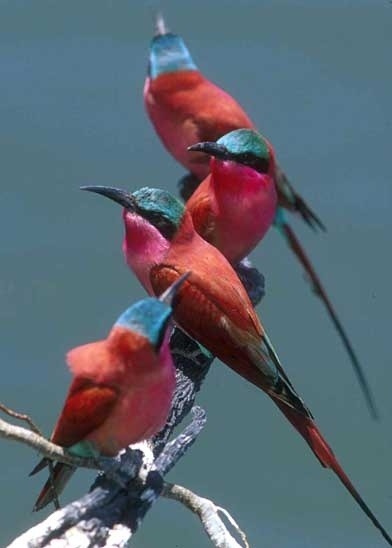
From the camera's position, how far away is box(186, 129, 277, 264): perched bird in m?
2.85

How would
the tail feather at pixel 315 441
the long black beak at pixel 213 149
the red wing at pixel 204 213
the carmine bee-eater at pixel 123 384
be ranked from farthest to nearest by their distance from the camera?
the red wing at pixel 204 213 < the long black beak at pixel 213 149 < the tail feather at pixel 315 441 < the carmine bee-eater at pixel 123 384

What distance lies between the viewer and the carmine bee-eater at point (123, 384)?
2270mm

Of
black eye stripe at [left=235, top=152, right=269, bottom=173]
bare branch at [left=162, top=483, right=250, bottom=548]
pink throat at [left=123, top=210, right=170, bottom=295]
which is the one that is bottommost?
bare branch at [left=162, top=483, right=250, bottom=548]

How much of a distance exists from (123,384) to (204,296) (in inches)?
16.6

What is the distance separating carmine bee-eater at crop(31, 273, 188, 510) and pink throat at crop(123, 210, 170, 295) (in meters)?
0.39

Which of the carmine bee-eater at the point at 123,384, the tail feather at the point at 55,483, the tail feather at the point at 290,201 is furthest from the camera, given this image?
the tail feather at the point at 290,201

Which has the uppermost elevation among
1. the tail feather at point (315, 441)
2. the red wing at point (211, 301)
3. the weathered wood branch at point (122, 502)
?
the red wing at point (211, 301)

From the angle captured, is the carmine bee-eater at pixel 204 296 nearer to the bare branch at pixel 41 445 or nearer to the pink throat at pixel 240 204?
the pink throat at pixel 240 204

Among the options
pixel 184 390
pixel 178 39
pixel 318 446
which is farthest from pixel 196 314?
pixel 178 39

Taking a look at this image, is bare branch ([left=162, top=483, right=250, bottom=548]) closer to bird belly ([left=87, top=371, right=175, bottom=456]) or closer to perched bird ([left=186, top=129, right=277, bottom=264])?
bird belly ([left=87, top=371, right=175, bottom=456])

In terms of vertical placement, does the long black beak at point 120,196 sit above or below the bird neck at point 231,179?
above

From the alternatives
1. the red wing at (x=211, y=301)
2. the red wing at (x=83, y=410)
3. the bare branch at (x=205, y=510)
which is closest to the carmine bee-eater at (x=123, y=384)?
the red wing at (x=83, y=410)

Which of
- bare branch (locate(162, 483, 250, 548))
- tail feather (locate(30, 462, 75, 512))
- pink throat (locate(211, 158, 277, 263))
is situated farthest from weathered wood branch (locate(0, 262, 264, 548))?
pink throat (locate(211, 158, 277, 263))

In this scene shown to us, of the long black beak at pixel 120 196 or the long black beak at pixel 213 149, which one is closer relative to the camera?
the long black beak at pixel 120 196
